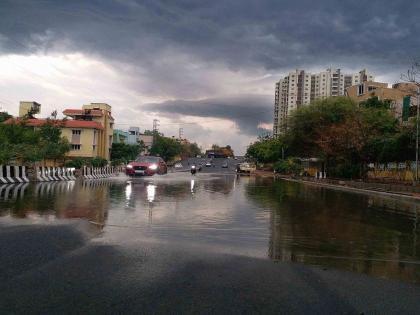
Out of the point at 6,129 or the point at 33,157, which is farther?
the point at 6,129

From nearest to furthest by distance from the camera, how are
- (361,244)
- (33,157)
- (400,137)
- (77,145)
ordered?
(361,244), (33,157), (400,137), (77,145)

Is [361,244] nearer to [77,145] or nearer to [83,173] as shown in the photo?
[83,173]

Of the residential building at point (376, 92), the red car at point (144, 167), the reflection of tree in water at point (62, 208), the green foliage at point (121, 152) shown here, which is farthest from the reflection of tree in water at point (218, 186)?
the residential building at point (376, 92)

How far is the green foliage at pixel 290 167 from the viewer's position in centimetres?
6257

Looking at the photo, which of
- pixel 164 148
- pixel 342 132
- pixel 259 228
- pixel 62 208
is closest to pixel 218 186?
pixel 62 208

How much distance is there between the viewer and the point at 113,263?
19.0 ft

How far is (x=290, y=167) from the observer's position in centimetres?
6588

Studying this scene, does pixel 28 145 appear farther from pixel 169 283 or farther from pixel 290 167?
pixel 290 167

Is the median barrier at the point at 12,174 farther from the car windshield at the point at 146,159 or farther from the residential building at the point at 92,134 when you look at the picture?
the residential building at the point at 92,134

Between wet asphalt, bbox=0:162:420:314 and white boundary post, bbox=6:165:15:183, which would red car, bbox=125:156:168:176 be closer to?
white boundary post, bbox=6:165:15:183

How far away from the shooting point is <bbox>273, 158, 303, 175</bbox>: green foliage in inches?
2463

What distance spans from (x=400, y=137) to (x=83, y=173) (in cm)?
2473

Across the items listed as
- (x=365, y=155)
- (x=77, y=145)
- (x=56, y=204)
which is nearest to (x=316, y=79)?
(x=77, y=145)

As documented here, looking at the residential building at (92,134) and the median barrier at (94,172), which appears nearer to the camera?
the median barrier at (94,172)
